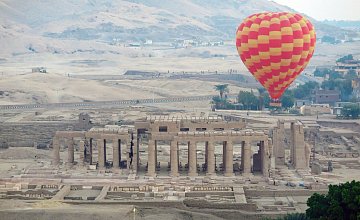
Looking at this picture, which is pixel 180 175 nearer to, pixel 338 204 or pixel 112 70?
pixel 338 204

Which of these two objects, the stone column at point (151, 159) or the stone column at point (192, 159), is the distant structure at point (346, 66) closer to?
the stone column at point (192, 159)

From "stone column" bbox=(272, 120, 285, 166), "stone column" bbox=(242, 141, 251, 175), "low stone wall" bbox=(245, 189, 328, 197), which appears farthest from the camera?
"stone column" bbox=(272, 120, 285, 166)

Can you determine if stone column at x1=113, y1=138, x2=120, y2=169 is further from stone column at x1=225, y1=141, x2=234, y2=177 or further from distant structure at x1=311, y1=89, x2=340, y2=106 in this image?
distant structure at x1=311, y1=89, x2=340, y2=106

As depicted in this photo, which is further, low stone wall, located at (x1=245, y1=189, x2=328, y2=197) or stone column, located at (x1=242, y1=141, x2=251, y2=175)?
stone column, located at (x1=242, y1=141, x2=251, y2=175)

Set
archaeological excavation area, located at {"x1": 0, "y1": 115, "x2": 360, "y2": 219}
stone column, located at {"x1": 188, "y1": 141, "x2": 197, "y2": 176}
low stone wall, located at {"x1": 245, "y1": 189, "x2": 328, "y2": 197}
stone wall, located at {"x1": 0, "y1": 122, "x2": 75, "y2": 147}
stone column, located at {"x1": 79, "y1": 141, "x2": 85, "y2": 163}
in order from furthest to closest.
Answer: stone wall, located at {"x1": 0, "y1": 122, "x2": 75, "y2": 147} → stone column, located at {"x1": 79, "y1": 141, "x2": 85, "y2": 163} → stone column, located at {"x1": 188, "y1": 141, "x2": 197, "y2": 176} → low stone wall, located at {"x1": 245, "y1": 189, "x2": 328, "y2": 197} → archaeological excavation area, located at {"x1": 0, "y1": 115, "x2": 360, "y2": 219}

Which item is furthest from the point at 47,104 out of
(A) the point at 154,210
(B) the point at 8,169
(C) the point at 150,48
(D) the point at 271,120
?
(C) the point at 150,48

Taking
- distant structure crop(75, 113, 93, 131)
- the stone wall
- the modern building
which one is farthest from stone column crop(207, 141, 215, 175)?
the modern building

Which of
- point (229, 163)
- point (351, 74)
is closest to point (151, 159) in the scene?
point (229, 163)

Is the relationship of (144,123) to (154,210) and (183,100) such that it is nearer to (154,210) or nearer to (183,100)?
(154,210)
